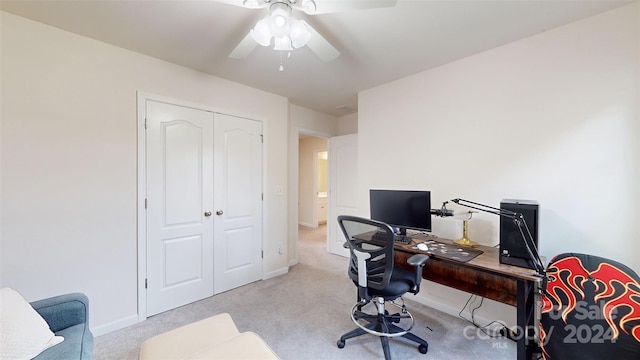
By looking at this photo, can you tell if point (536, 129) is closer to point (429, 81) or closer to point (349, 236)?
point (429, 81)

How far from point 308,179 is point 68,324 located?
5576mm

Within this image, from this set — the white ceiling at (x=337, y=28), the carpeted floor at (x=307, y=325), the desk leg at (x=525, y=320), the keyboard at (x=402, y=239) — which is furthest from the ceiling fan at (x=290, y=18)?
the carpeted floor at (x=307, y=325)

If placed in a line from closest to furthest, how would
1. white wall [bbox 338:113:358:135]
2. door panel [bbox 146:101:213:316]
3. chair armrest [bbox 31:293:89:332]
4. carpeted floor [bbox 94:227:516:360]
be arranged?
chair armrest [bbox 31:293:89:332] → carpeted floor [bbox 94:227:516:360] → door panel [bbox 146:101:213:316] → white wall [bbox 338:113:358:135]

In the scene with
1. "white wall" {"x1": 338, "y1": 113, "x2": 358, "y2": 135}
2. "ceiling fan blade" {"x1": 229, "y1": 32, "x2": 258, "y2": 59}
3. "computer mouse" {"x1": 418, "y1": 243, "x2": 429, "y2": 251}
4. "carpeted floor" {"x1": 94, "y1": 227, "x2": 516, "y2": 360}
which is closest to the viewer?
"ceiling fan blade" {"x1": 229, "y1": 32, "x2": 258, "y2": 59}

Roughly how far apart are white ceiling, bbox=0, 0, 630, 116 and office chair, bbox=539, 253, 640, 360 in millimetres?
1691

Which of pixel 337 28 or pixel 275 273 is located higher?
pixel 337 28

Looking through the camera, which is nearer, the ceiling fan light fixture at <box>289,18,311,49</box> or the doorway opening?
the ceiling fan light fixture at <box>289,18,311,49</box>

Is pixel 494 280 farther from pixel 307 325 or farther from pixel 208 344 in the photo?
pixel 208 344

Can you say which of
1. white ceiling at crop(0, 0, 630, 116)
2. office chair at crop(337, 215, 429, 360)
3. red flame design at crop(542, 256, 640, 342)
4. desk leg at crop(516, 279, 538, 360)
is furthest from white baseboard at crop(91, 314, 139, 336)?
red flame design at crop(542, 256, 640, 342)

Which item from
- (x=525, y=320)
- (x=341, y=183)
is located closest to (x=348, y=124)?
(x=341, y=183)

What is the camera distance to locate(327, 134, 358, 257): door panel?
13.3 ft

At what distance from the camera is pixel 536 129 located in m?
1.98

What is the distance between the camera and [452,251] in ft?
6.45

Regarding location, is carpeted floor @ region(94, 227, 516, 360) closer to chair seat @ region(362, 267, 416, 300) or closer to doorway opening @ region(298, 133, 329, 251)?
chair seat @ region(362, 267, 416, 300)
